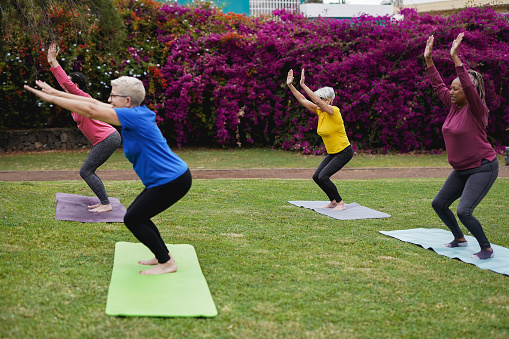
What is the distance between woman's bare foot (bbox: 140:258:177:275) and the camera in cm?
441

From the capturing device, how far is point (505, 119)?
1614 centimetres

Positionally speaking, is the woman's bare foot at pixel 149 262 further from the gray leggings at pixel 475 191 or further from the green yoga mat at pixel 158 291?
the gray leggings at pixel 475 191

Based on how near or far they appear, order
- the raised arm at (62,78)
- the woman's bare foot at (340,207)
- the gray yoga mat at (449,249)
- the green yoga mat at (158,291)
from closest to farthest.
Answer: the green yoga mat at (158,291) < the gray yoga mat at (449,249) < the raised arm at (62,78) < the woman's bare foot at (340,207)

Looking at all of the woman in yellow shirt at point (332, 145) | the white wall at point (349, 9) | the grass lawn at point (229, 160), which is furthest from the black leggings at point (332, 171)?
the white wall at point (349, 9)

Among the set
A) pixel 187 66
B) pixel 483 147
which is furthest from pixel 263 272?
pixel 187 66

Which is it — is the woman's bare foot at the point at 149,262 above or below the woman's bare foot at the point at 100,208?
above

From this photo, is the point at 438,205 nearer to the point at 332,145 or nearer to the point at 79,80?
the point at 332,145

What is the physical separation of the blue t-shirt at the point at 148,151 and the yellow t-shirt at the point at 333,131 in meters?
3.90

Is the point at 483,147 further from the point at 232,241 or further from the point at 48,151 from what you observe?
the point at 48,151

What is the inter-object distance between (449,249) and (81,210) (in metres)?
4.61

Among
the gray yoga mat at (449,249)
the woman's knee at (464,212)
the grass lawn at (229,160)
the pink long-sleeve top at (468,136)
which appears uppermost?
the pink long-sleeve top at (468,136)

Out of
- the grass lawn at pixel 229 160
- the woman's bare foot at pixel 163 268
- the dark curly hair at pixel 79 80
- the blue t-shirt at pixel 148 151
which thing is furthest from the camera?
the grass lawn at pixel 229 160

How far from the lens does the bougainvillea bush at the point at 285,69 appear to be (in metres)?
15.8

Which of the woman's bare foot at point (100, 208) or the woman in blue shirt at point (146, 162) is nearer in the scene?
the woman in blue shirt at point (146, 162)
